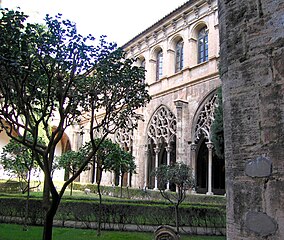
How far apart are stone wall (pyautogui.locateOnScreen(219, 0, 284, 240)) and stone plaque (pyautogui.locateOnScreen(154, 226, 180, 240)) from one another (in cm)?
428

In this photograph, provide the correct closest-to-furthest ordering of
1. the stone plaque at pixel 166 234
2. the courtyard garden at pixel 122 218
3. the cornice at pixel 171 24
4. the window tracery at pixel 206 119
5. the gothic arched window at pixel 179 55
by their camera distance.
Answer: the stone plaque at pixel 166 234, the courtyard garden at pixel 122 218, the window tracery at pixel 206 119, the cornice at pixel 171 24, the gothic arched window at pixel 179 55

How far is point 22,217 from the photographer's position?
10.1m

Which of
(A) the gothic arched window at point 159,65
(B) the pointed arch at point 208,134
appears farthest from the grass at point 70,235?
(A) the gothic arched window at point 159,65

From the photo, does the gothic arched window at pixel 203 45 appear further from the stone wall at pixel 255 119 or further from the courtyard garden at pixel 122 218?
the stone wall at pixel 255 119

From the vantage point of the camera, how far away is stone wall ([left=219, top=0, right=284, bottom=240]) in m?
1.84

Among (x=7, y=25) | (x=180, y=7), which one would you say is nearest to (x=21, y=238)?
(x=7, y=25)

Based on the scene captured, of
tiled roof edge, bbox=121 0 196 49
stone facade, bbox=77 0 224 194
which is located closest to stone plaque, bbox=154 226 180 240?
stone facade, bbox=77 0 224 194

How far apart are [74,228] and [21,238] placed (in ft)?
6.91

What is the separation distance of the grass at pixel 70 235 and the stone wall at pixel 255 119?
6.63 metres

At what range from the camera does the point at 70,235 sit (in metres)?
8.20

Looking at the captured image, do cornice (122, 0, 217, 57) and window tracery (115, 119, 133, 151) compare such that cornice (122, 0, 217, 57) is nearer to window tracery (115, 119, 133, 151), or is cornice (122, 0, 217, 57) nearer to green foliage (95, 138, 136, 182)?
window tracery (115, 119, 133, 151)

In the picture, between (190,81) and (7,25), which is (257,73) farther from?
(190,81)

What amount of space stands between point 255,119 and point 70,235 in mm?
7332

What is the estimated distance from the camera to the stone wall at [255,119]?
1841 millimetres
